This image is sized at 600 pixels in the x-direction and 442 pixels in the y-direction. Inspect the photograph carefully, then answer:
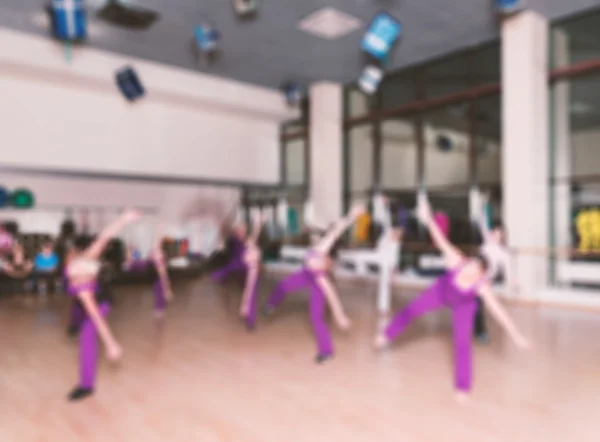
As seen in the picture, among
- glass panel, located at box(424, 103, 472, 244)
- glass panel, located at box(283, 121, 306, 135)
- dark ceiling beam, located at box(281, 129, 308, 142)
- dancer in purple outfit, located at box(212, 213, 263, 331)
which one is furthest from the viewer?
glass panel, located at box(283, 121, 306, 135)

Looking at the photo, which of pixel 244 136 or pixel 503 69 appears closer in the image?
pixel 503 69

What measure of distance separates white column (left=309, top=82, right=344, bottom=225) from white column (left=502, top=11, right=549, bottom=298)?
4.00 metres

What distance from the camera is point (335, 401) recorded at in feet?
10.3

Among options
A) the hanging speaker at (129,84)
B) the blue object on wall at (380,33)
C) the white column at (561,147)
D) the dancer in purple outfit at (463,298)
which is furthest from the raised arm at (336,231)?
the hanging speaker at (129,84)

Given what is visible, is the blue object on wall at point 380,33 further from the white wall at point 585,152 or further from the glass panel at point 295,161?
the glass panel at point 295,161

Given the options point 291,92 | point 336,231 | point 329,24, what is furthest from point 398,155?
point 336,231

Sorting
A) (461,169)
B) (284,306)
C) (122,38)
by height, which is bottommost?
(284,306)

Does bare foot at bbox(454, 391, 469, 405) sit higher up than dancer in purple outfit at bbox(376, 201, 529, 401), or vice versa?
dancer in purple outfit at bbox(376, 201, 529, 401)

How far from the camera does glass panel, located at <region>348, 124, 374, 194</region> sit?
10.2 meters

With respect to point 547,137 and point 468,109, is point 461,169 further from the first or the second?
point 547,137

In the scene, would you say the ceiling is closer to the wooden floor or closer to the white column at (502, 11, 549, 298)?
the white column at (502, 11, 549, 298)

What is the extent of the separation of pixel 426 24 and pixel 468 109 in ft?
5.67

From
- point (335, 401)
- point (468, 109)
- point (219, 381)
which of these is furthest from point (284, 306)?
point (468, 109)

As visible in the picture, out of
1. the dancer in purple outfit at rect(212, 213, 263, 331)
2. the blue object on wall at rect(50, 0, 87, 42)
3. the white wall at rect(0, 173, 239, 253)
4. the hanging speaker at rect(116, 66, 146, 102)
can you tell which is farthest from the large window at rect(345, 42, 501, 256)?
the blue object on wall at rect(50, 0, 87, 42)
